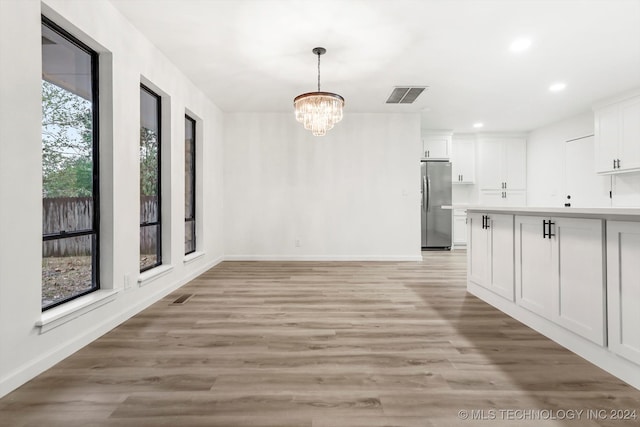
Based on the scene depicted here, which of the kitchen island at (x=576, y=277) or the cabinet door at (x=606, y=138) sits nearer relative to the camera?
the kitchen island at (x=576, y=277)

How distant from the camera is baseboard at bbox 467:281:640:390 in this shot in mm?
1672

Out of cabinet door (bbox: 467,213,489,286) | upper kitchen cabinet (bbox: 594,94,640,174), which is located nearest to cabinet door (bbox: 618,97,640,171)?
upper kitchen cabinet (bbox: 594,94,640,174)

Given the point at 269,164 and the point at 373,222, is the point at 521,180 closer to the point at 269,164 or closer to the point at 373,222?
the point at 373,222

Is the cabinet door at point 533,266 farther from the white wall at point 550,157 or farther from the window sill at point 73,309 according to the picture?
the white wall at point 550,157

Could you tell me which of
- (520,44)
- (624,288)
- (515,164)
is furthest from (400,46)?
(515,164)

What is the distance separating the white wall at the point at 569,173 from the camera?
508 cm

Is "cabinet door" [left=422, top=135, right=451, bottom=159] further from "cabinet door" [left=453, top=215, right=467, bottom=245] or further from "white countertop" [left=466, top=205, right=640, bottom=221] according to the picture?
"white countertop" [left=466, top=205, right=640, bottom=221]

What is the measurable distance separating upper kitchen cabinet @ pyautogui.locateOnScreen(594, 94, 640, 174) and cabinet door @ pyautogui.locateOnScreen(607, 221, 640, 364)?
4.18m

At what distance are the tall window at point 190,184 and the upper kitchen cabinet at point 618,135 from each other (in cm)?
654

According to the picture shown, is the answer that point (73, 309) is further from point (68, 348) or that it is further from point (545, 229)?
point (545, 229)

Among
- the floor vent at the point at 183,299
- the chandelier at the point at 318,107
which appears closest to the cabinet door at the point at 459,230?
the chandelier at the point at 318,107

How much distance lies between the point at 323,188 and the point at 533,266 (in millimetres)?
3735

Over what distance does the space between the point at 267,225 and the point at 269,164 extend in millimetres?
1124

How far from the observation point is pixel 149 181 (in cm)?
338
